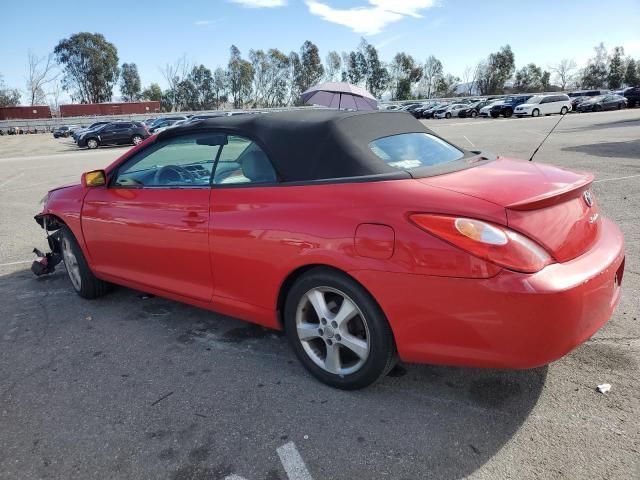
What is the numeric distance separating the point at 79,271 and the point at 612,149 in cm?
1443

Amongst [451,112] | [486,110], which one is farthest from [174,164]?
[451,112]

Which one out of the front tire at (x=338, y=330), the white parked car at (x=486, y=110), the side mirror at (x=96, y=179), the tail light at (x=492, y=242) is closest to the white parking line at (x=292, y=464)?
the front tire at (x=338, y=330)

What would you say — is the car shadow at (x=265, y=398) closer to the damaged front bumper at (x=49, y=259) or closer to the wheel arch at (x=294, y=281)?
the wheel arch at (x=294, y=281)

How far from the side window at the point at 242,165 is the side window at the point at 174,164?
9cm

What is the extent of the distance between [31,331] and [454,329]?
3.31m

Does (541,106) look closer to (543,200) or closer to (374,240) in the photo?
(543,200)

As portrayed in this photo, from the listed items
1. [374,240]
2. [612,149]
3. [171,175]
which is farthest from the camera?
[612,149]

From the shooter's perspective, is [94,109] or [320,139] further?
[94,109]

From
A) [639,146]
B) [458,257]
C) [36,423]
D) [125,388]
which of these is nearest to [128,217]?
[125,388]

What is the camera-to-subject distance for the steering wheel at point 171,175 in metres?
3.45

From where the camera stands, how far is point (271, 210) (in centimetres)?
281

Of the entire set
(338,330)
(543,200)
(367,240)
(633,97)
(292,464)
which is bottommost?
(292,464)

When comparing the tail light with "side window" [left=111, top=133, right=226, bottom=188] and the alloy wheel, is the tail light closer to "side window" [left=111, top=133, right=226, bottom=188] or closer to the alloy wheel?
the alloy wheel

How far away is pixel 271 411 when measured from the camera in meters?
2.64
